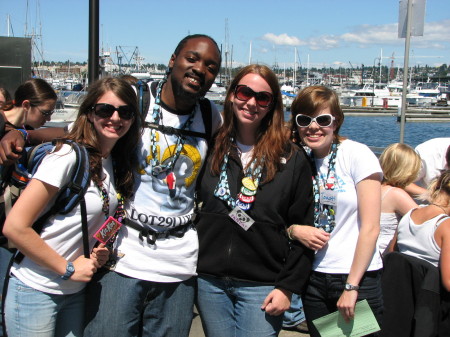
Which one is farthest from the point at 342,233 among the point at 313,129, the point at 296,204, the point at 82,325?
the point at 82,325

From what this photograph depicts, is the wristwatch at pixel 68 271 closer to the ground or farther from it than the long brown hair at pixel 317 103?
closer to the ground

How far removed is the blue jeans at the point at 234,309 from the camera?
8.46ft

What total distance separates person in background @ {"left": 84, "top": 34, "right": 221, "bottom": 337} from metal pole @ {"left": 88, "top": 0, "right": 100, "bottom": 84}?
2074mm

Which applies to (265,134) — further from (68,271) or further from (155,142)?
(68,271)

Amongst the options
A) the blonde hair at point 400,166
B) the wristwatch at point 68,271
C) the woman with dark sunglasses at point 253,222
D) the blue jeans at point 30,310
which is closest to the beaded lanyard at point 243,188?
the woman with dark sunglasses at point 253,222

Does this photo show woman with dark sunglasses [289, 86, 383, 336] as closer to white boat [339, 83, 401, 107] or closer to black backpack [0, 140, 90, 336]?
black backpack [0, 140, 90, 336]

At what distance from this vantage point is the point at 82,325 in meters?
2.51

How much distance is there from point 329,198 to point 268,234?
1.42 feet

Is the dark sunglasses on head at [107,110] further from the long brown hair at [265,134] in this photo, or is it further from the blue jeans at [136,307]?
the blue jeans at [136,307]

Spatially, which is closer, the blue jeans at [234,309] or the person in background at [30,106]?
the blue jeans at [234,309]

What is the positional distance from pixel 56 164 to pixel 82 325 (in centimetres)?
96

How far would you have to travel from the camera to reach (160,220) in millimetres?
2555

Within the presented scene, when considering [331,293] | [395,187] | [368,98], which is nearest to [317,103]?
[331,293]

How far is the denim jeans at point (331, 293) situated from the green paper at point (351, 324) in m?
0.05
